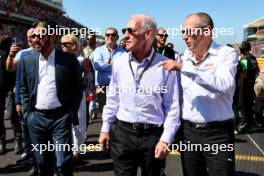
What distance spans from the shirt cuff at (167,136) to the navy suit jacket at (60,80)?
4.84 feet

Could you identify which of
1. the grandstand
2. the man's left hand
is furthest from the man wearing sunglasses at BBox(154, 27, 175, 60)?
the grandstand

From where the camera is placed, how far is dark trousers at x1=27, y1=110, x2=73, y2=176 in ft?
13.6

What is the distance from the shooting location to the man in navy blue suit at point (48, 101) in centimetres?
415

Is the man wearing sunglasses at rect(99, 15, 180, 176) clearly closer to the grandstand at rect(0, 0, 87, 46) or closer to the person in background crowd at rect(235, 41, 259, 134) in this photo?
the person in background crowd at rect(235, 41, 259, 134)

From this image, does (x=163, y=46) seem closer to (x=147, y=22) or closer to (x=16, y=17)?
(x=147, y=22)

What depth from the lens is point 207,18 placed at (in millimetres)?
3119

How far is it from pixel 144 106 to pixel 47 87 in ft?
4.59

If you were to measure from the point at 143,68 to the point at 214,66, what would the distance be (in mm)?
543

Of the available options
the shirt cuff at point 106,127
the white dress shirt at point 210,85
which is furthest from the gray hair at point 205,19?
the shirt cuff at point 106,127

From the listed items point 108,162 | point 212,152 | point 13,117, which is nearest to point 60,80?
point 212,152

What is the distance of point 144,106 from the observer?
3.17 meters

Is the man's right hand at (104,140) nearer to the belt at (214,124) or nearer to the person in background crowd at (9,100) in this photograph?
the belt at (214,124)

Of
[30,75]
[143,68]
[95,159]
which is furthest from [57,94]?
[95,159]

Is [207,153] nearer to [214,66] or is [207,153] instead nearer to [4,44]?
[214,66]
